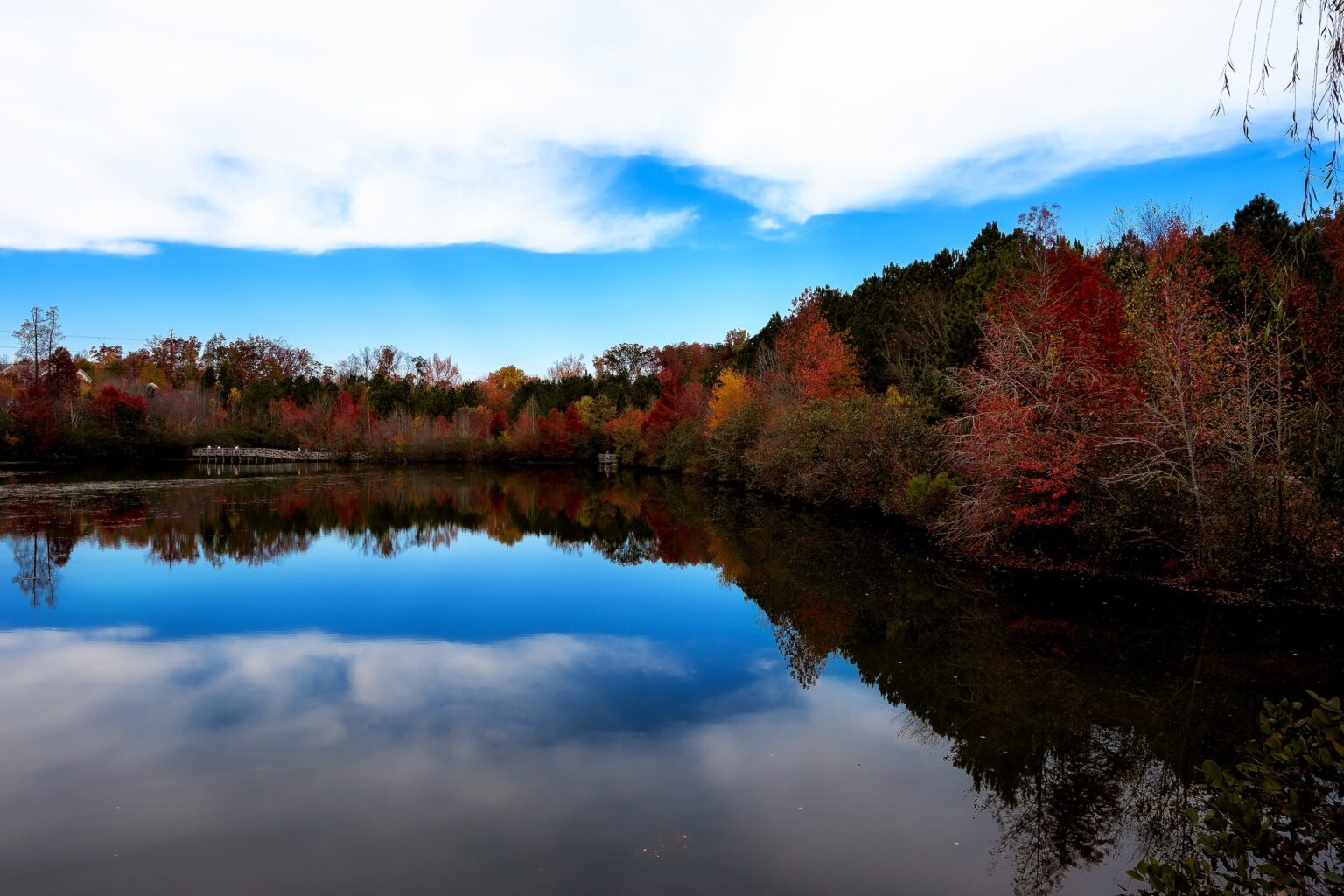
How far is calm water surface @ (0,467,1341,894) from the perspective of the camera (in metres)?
5.76

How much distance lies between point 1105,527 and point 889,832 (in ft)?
39.1

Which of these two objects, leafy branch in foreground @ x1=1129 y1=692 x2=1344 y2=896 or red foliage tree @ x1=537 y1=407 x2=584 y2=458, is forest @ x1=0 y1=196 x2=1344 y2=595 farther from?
red foliage tree @ x1=537 y1=407 x2=584 y2=458

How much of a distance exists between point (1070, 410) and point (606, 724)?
12792 mm

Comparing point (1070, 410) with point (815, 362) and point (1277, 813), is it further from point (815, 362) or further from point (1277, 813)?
point (815, 362)

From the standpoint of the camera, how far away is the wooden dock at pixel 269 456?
6674 cm

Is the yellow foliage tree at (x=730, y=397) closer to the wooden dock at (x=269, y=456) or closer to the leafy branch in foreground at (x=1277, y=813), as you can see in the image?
the leafy branch in foreground at (x=1277, y=813)

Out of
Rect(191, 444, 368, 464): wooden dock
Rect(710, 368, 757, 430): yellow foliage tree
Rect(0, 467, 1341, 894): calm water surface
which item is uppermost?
Rect(710, 368, 757, 430): yellow foliage tree

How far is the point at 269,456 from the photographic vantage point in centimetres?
7006

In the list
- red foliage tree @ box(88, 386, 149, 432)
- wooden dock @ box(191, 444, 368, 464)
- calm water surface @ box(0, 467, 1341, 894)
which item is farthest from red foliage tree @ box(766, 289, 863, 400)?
red foliage tree @ box(88, 386, 149, 432)

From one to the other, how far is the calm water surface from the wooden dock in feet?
180

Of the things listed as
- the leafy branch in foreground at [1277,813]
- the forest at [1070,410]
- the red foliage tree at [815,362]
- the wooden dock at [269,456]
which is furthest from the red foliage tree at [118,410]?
the leafy branch in foreground at [1277,813]

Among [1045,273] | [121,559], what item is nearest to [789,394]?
[1045,273]

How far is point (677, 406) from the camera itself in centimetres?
5653

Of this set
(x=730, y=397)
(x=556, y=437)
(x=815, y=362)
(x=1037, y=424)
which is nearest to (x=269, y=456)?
(x=556, y=437)
